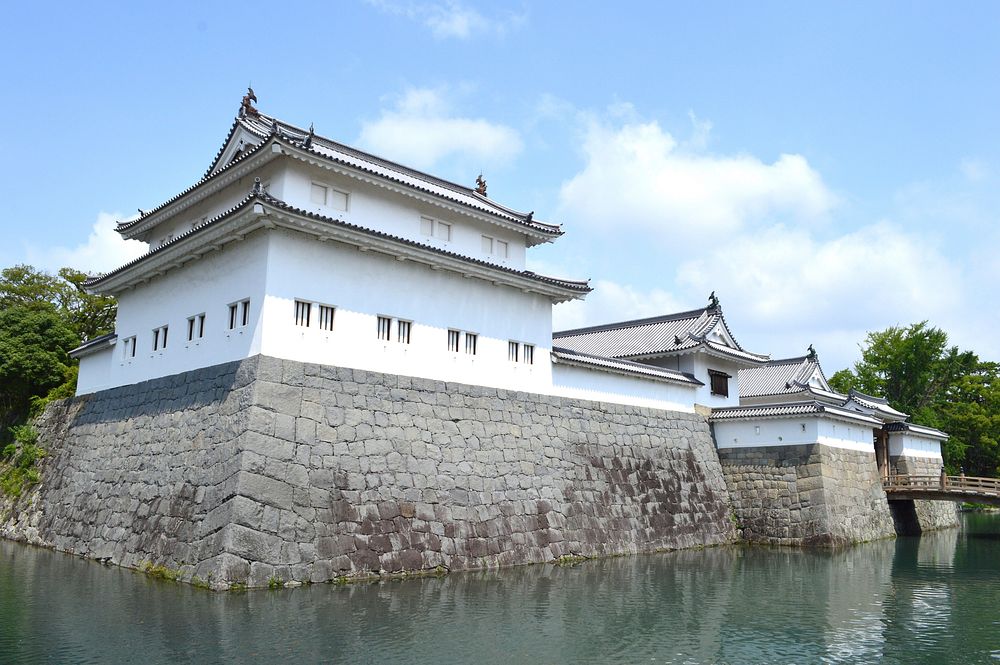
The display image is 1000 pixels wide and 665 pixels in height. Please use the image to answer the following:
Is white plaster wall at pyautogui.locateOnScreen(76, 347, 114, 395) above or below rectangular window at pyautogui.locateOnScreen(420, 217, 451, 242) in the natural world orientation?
below

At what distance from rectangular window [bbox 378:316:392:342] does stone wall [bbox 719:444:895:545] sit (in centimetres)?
1199

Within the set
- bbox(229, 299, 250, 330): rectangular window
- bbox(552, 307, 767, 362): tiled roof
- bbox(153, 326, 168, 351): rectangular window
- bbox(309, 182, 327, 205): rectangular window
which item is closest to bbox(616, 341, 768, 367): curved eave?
bbox(552, 307, 767, 362): tiled roof

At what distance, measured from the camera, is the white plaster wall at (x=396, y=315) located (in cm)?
1336

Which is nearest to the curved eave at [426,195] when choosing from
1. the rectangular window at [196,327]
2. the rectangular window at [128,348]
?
the rectangular window at [196,327]

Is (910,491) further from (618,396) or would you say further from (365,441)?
(365,441)

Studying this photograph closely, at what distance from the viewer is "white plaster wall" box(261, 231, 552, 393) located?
1336 centimetres

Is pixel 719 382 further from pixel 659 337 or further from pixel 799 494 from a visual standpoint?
pixel 799 494

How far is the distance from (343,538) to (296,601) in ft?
6.12

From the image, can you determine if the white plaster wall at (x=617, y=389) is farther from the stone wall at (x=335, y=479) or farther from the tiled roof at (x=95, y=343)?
the tiled roof at (x=95, y=343)

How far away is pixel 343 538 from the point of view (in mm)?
12414

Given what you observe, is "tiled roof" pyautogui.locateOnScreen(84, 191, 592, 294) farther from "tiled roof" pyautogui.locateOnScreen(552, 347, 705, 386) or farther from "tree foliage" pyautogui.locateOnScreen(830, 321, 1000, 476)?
"tree foliage" pyautogui.locateOnScreen(830, 321, 1000, 476)

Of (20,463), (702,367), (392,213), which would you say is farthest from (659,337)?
(20,463)

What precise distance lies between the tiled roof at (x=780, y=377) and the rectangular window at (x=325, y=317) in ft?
69.2

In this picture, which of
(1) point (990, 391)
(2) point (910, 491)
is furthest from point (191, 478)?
(1) point (990, 391)
